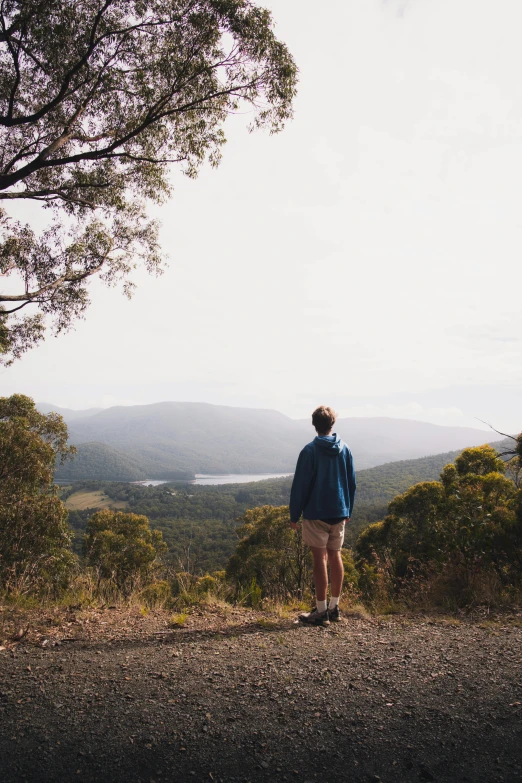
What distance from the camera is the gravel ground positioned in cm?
183

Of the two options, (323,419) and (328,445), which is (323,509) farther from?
(323,419)

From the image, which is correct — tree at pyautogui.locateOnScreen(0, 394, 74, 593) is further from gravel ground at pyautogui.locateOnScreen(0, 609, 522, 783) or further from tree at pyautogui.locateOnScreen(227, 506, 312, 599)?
tree at pyautogui.locateOnScreen(227, 506, 312, 599)

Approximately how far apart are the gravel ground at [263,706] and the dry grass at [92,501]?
8992 cm

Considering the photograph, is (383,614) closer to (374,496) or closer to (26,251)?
(26,251)

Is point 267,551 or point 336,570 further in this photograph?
point 267,551

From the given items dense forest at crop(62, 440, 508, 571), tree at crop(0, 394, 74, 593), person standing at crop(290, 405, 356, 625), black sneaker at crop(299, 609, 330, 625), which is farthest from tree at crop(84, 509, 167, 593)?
person standing at crop(290, 405, 356, 625)

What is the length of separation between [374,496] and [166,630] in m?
88.6

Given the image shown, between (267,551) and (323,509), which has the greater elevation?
(323,509)

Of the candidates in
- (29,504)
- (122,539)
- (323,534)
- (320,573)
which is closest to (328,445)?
(323,534)

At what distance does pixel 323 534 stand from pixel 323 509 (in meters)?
0.27

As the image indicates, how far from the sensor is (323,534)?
412 centimetres

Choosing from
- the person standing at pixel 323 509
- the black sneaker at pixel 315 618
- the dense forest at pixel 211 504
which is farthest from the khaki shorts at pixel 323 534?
the dense forest at pixel 211 504

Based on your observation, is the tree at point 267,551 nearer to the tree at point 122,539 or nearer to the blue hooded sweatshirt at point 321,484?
the tree at point 122,539

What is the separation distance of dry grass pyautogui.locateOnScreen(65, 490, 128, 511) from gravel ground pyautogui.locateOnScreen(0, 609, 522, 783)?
8992cm
